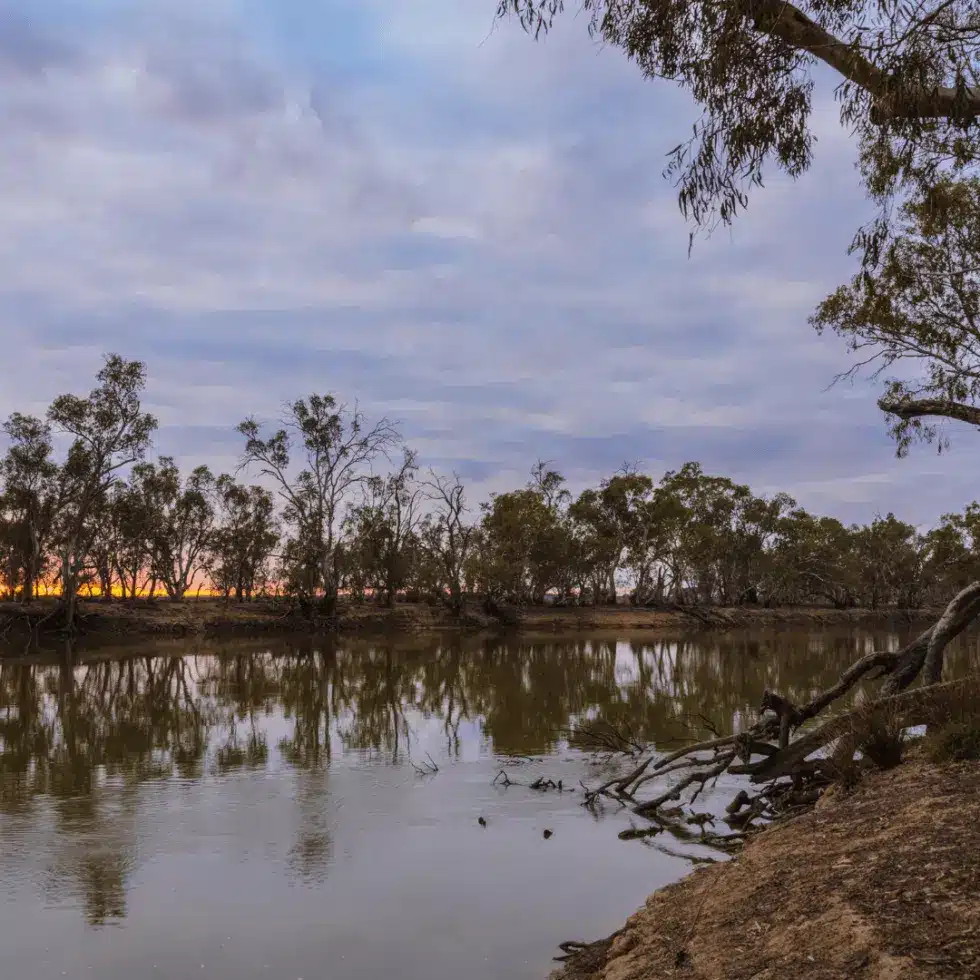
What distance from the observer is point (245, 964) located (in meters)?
A: 4.43

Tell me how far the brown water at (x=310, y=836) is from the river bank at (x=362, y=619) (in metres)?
18.8

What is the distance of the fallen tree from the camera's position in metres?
6.14

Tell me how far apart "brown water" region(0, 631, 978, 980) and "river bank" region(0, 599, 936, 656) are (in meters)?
18.8

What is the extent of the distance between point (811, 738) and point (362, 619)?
35506 millimetres

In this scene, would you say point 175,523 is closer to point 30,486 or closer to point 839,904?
point 30,486

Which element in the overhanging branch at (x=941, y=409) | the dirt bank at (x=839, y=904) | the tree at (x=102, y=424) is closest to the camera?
the dirt bank at (x=839, y=904)

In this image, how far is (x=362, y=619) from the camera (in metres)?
40.9

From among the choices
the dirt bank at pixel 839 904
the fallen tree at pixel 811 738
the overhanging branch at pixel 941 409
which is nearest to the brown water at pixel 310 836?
the fallen tree at pixel 811 738

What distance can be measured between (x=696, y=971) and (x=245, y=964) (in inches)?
92.1

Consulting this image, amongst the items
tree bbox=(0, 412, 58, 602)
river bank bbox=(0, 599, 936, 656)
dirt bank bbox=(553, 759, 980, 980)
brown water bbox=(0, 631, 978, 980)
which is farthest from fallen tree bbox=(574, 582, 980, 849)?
tree bbox=(0, 412, 58, 602)

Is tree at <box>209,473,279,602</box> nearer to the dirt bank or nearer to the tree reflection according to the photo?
the tree reflection

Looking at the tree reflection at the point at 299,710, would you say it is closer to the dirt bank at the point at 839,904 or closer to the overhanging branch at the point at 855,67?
the dirt bank at the point at 839,904

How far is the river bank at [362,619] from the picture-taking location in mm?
34781

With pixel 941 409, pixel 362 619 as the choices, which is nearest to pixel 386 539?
pixel 362 619
